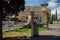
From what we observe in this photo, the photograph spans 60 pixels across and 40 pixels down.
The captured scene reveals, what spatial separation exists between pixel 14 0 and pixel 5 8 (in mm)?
672

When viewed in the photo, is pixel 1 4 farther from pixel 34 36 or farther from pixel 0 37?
pixel 34 36

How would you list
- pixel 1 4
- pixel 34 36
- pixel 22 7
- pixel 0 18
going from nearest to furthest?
1. pixel 1 4
2. pixel 0 18
3. pixel 22 7
4. pixel 34 36

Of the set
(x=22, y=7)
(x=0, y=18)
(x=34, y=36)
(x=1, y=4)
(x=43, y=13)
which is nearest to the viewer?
(x=1, y=4)

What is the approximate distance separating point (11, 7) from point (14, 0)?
1.43 ft

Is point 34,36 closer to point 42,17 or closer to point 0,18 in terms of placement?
point 0,18

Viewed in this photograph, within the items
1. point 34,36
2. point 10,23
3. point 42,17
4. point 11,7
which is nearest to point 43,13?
point 42,17

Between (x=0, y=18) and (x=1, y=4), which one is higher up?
(x=1, y=4)

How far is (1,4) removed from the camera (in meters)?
9.60

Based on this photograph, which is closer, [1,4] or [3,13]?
[1,4]

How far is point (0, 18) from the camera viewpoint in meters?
10.2

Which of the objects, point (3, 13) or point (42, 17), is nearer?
point (3, 13)

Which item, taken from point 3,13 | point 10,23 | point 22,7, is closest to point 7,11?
point 3,13

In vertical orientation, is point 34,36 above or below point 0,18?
below

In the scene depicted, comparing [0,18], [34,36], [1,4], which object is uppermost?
[1,4]
